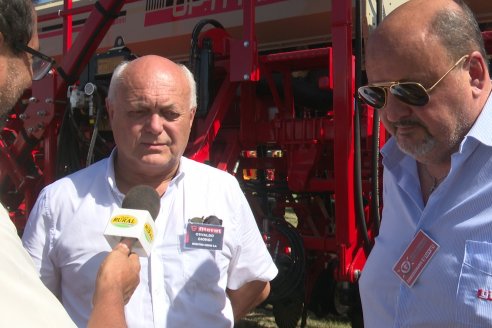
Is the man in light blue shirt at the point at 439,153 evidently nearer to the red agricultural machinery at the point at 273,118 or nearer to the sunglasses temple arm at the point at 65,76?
the red agricultural machinery at the point at 273,118

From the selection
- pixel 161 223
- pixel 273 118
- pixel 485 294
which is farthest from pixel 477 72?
pixel 273 118

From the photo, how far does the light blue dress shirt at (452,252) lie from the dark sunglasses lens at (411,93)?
164 mm

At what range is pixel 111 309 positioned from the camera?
1.13 meters

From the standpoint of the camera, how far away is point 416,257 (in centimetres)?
146

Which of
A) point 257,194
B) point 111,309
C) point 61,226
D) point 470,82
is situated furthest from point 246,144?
point 111,309

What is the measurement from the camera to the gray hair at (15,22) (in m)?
1.12

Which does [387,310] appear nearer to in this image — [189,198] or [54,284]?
[189,198]

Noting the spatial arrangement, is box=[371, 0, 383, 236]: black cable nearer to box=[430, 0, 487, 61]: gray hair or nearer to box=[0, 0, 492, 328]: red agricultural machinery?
box=[0, 0, 492, 328]: red agricultural machinery

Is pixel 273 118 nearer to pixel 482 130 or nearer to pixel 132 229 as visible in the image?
pixel 482 130

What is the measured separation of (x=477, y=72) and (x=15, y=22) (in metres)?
1.25

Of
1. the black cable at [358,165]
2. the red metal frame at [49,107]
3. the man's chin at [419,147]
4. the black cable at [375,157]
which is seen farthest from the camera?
the red metal frame at [49,107]

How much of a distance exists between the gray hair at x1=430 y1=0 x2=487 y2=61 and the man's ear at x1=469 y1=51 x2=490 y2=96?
0.02 meters

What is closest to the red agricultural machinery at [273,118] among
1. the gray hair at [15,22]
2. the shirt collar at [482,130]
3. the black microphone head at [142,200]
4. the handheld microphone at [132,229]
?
the shirt collar at [482,130]

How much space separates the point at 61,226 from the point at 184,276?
1.52 feet
